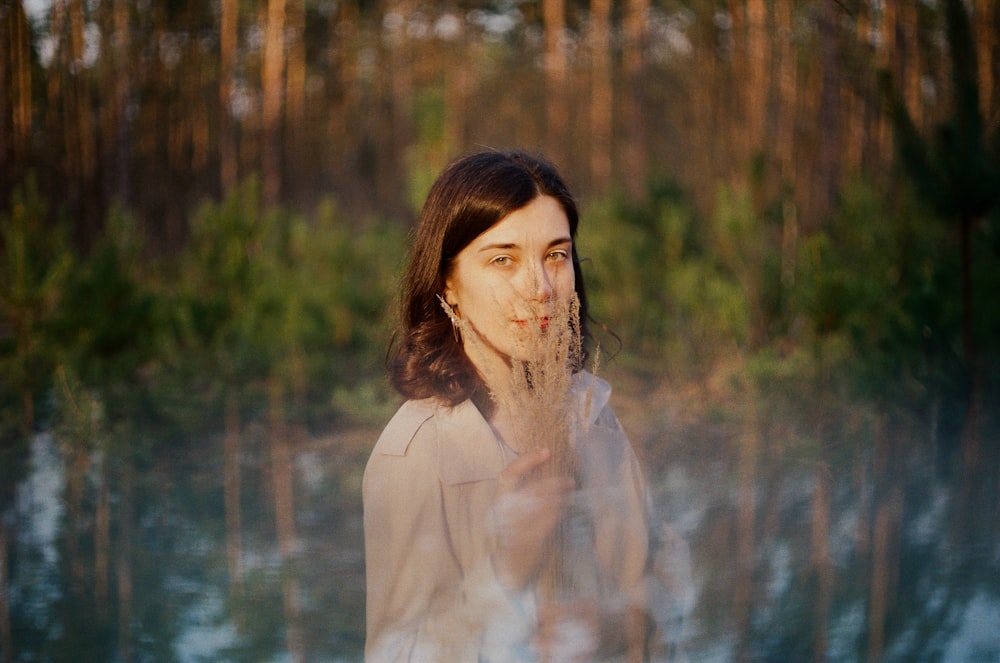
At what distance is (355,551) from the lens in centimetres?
435

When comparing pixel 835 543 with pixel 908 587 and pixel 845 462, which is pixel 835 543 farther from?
pixel 845 462

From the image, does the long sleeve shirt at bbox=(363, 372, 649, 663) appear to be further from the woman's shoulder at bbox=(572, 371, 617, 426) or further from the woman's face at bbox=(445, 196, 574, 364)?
the woman's face at bbox=(445, 196, 574, 364)

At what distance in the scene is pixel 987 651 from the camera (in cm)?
292

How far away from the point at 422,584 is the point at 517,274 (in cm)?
52

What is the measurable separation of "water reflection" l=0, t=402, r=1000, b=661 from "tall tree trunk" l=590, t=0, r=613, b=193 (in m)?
12.7

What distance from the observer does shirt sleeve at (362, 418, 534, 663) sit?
4.75ft

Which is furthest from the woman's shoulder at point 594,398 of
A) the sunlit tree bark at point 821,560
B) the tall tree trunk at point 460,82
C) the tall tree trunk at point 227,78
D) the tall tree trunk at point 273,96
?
the tall tree trunk at point 460,82

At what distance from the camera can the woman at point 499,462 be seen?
1457 mm

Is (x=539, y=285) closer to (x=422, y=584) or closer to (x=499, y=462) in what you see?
(x=499, y=462)

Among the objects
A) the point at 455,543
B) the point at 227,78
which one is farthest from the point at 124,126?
the point at 455,543

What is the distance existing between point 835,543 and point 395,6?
21797 millimetres

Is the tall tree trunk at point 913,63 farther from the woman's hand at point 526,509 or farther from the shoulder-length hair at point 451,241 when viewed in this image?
the woman's hand at point 526,509

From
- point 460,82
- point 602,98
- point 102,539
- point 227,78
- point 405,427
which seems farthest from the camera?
point 460,82

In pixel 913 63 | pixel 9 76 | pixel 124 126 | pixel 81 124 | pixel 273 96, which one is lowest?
pixel 9 76
